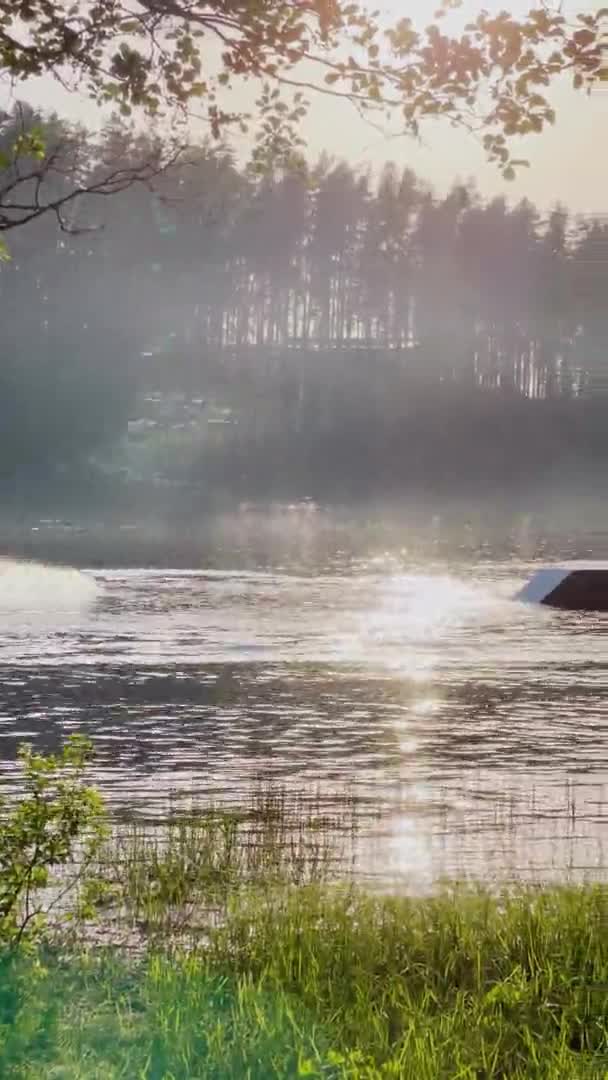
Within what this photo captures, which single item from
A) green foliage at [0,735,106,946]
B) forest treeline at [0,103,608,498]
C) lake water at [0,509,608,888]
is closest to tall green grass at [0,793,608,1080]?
green foliage at [0,735,106,946]

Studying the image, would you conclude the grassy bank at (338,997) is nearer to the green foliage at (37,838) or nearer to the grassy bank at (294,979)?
the grassy bank at (294,979)

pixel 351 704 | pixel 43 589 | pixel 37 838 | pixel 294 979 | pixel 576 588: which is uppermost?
pixel 37 838

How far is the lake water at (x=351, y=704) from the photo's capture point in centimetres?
1322

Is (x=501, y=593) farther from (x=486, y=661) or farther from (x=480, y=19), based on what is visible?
(x=480, y=19)

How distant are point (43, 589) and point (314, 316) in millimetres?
108364

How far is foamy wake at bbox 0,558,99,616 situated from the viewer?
32.6 metres

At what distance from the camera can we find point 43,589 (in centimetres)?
3612

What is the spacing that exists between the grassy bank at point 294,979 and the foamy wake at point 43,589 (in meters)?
22.1

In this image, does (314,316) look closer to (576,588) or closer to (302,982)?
(576,588)

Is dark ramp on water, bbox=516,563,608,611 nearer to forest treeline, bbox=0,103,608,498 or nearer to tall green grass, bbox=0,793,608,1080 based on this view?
tall green grass, bbox=0,793,608,1080

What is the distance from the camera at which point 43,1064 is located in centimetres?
669

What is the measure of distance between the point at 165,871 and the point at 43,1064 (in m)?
3.43

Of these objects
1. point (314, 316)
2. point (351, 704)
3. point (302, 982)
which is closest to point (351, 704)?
point (351, 704)

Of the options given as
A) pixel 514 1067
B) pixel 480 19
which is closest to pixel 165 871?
pixel 514 1067
